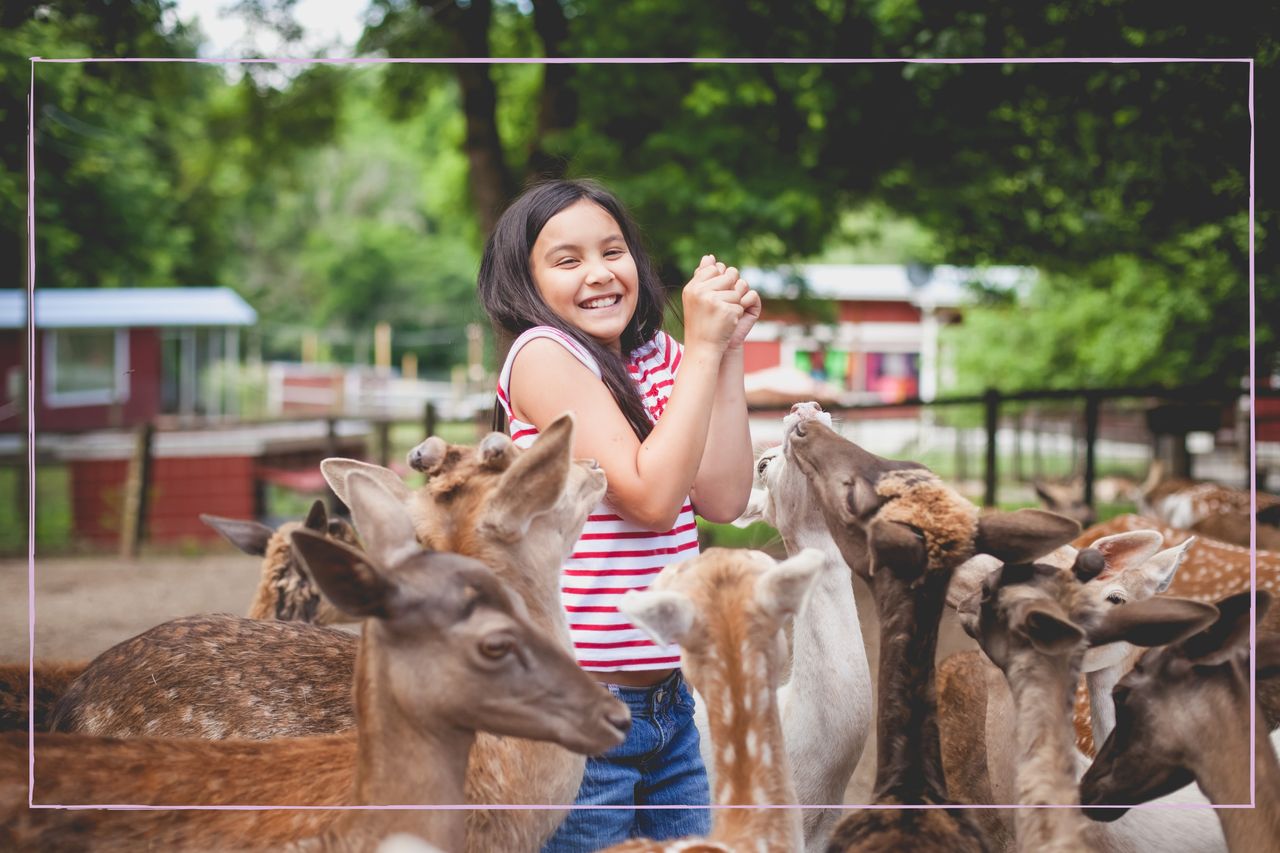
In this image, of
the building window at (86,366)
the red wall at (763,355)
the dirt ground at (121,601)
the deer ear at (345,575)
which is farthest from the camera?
the building window at (86,366)

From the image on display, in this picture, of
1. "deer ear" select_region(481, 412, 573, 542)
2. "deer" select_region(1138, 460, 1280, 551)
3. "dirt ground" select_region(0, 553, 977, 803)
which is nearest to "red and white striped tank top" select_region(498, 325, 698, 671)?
"deer ear" select_region(481, 412, 573, 542)

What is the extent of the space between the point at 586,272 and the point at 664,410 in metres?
0.38

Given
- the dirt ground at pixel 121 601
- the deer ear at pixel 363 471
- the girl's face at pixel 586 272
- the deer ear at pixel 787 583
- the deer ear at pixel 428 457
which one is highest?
the girl's face at pixel 586 272

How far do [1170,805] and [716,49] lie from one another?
20.3ft

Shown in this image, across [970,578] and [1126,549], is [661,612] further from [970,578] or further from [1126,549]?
[1126,549]

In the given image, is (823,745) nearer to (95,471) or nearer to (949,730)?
(949,730)

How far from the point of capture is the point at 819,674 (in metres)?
2.41

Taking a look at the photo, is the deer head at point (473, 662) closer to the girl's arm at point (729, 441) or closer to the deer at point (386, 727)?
the deer at point (386, 727)

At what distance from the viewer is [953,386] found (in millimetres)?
15828

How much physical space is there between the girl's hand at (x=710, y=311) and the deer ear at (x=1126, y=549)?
1054mm

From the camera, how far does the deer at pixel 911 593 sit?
6.50 feet

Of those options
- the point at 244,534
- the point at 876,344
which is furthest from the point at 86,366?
the point at 876,344

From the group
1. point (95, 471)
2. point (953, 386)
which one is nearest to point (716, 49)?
point (95, 471)

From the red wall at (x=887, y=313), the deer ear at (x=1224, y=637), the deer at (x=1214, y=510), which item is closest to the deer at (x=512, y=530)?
the deer ear at (x=1224, y=637)
